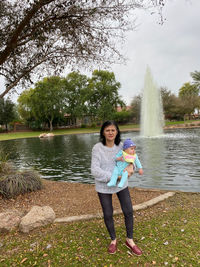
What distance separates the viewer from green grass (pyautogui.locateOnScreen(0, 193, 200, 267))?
2.64 metres

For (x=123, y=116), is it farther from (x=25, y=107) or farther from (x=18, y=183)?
(x=18, y=183)

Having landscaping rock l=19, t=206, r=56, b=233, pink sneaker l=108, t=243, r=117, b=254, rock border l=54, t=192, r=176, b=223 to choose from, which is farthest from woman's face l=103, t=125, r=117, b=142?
landscaping rock l=19, t=206, r=56, b=233

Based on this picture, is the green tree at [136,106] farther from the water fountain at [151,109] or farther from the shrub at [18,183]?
the shrub at [18,183]

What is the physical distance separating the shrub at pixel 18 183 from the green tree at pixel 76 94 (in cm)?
4265

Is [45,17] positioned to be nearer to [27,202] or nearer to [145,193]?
[27,202]

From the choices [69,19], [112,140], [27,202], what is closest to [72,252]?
[112,140]

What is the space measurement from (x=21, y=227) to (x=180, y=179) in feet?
18.4

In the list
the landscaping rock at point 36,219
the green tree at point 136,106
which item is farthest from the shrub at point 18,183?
the green tree at point 136,106

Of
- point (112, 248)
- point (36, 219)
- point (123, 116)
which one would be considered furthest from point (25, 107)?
point (112, 248)

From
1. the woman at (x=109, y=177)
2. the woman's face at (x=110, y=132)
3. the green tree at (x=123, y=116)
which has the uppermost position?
the green tree at (x=123, y=116)

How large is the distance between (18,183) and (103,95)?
47.0m

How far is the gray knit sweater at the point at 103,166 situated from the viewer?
8.61ft

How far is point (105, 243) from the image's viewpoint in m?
3.05

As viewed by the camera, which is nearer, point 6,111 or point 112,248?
point 112,248
